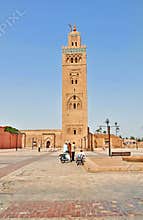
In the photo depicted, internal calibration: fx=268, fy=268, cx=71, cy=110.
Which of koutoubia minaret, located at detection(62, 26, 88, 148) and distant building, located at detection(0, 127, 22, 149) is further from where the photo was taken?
koutoubia minaret, located at detection(62, 26, 88, 148)

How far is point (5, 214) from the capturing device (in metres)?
4.56

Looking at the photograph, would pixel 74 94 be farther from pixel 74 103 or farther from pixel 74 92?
pixel 74 103

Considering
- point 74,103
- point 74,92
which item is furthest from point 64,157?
point 74,92

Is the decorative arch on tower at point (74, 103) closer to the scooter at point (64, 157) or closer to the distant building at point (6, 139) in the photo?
the distant building at point (6, 139)

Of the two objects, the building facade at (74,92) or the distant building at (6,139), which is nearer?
the distant building at (6,139)

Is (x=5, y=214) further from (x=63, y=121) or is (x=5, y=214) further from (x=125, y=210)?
(x=63, y=121)

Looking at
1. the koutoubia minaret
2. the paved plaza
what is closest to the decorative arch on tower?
the koutoubia minaret

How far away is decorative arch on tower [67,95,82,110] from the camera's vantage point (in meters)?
61.7

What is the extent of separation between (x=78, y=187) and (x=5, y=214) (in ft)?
9.77

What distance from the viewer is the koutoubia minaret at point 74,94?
60.3 m

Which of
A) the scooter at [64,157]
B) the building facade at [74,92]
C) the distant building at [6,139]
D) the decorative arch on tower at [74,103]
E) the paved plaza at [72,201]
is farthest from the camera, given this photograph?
the decorative arch on tower at [74,103]

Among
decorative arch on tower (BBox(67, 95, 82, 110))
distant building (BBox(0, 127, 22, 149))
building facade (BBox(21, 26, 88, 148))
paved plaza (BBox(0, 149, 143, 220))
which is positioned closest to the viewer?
paved plaza (BBox(0, 149, 143, 220))

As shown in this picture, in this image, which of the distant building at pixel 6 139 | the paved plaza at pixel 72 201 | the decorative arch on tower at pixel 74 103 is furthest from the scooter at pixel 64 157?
the decorative arch on tower at pixel 74 103

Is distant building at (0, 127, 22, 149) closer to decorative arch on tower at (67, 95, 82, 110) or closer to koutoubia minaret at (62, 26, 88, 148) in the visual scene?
koutoubia minaret at (62, 26, 88, 148)
